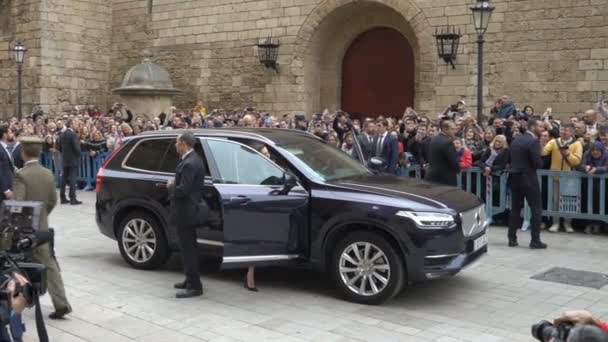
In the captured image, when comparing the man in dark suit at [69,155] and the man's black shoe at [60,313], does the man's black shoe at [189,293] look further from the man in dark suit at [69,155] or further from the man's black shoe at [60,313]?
the man in dark suit at [69,155]

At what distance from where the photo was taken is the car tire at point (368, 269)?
642cm

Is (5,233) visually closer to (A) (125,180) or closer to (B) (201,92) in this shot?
(A) (125,180)

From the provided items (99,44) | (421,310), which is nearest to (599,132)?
(421,310)

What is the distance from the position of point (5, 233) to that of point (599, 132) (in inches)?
347

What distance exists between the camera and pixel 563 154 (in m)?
10.4

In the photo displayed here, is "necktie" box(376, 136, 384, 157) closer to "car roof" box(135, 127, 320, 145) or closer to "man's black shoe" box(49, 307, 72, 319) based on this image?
"car roof" box(135, 127, 320, 145)

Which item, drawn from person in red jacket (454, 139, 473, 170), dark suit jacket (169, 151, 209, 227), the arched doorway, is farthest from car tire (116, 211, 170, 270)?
the arched doorway

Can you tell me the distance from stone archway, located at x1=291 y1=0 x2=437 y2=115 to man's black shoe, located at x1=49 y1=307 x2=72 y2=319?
12.7 metres

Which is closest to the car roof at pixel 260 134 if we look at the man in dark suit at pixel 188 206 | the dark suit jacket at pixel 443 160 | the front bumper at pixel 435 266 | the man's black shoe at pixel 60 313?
the man in dark suit at pixel 188 206

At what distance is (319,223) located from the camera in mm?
6742

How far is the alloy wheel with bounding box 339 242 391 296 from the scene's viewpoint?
21.2ft

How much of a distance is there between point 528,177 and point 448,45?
8079mm

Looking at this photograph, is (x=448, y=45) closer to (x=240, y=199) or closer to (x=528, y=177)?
(x=528, y=177)

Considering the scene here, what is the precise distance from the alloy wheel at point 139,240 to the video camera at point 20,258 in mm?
2547
